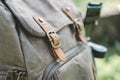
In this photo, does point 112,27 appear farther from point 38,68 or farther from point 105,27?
point 38,68

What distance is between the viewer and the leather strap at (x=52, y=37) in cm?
116

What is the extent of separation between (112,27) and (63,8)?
1.93 m

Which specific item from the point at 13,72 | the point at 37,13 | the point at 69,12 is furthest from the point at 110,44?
the point at 13,72

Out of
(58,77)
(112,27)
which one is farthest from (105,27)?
(58,77)

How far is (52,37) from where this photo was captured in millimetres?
1160

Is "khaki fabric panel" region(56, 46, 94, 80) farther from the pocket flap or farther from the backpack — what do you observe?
the pocket flap

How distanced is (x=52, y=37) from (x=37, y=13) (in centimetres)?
11

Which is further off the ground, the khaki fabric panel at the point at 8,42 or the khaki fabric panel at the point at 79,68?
the khaki fabric panel at the point at 8,42

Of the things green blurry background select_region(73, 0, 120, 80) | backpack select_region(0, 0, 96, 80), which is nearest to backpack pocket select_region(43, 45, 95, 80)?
backpack select_region(0, 0, 96, 80)

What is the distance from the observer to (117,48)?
3.10 m

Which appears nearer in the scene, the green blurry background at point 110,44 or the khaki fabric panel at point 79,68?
the khaki fabric panel at point 79,68

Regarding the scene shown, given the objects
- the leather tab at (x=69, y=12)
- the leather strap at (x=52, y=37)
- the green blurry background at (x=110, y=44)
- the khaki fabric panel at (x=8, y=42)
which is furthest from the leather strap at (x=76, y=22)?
the green blurry background at (x=110, y=44)

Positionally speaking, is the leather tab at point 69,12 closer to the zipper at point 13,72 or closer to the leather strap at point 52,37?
the leather strap at point 52,37

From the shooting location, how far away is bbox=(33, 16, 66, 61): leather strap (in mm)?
1159
